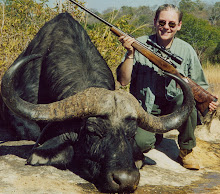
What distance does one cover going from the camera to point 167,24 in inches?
190

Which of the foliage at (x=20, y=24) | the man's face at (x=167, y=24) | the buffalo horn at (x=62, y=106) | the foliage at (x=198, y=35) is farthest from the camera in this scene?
the foliage at (x=198, y=35)

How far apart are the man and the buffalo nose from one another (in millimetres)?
1526

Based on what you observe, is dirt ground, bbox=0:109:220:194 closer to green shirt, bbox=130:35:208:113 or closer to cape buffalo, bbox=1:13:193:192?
cape buffalo, bbox=1:13:193:192

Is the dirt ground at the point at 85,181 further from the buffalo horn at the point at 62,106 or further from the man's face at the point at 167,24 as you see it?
the man's face at the point at 167,24

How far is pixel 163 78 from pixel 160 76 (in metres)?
0.05

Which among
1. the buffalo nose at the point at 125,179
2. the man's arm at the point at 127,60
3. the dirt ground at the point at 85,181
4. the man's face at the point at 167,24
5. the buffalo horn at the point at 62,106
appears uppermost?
the man's face at the point at 167,24

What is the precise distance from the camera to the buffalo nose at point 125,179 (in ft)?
9.96

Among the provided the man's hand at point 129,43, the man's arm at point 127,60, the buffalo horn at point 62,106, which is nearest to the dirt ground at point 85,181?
the buffalo horn at point 62,106

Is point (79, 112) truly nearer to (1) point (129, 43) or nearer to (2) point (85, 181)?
(2) point (85, 181)

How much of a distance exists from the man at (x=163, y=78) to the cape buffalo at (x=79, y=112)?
481 mm

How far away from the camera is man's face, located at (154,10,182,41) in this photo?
4.84m

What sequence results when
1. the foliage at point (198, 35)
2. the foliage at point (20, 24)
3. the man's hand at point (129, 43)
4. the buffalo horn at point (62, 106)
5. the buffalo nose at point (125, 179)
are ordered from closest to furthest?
the buffalo nose at point (125, 179), the buffalo horn at point (62, 106), the man's hand at point (129, 43), the foliage at point (20, 24), the foliage at point (198, 35)

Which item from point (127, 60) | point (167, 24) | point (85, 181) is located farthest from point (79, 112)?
point (167, 24)

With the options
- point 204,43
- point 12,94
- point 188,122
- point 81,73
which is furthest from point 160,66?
point 204,43
